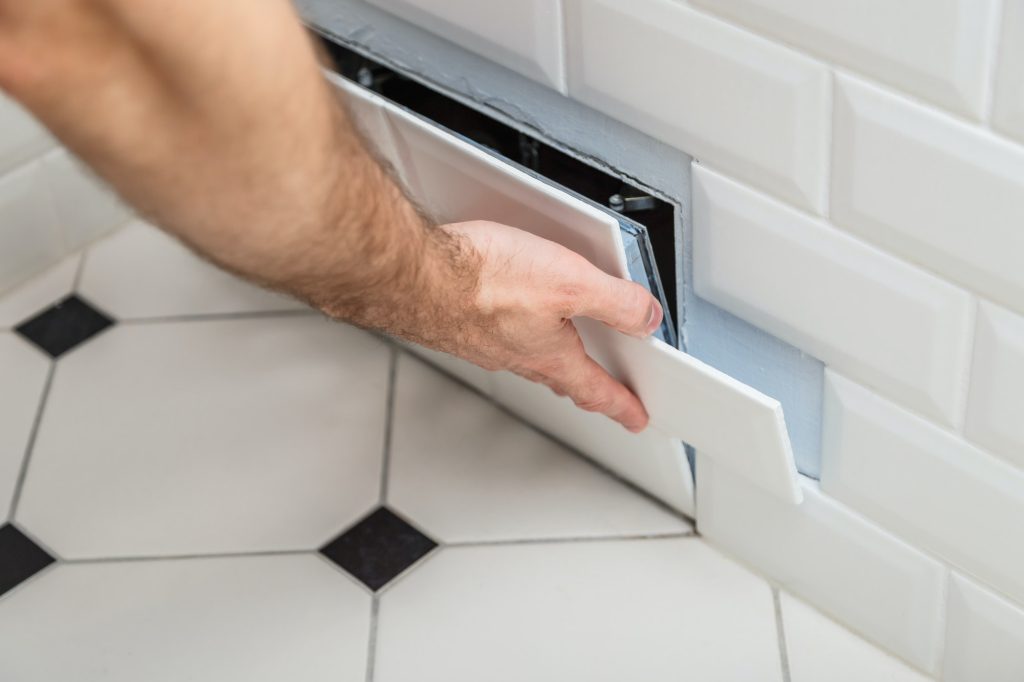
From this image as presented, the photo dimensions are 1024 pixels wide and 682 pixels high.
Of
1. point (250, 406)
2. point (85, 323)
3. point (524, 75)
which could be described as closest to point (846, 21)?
point (524, 75)

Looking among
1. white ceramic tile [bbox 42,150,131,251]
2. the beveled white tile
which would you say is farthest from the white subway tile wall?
the beveled white tile

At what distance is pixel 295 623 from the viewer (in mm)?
1493

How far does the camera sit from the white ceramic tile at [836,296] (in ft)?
3.47

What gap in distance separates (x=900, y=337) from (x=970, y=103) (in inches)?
9.5

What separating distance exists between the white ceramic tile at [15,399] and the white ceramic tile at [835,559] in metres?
0.86

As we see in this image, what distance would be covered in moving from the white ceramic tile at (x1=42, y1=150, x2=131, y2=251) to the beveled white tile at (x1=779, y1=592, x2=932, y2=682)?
44.5 inches

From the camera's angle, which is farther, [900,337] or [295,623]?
[295,623]

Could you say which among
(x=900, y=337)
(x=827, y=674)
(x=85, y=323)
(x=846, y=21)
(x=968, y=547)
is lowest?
(x=827, y=674)

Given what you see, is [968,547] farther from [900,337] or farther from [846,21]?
[846,21]

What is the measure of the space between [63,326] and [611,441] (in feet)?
2.73

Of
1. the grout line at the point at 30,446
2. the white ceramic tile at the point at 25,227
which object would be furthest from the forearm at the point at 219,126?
the white ceramic tile at the point at 25,227

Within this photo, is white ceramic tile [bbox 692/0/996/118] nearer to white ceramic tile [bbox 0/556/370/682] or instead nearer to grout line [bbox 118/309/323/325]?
white ceramic tile [bbox 0/556/370/682]

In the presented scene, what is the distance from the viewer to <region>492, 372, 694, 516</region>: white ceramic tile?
1473mm

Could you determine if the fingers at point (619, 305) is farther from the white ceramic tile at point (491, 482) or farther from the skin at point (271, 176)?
the white ceramic tile at point (491, 482)
